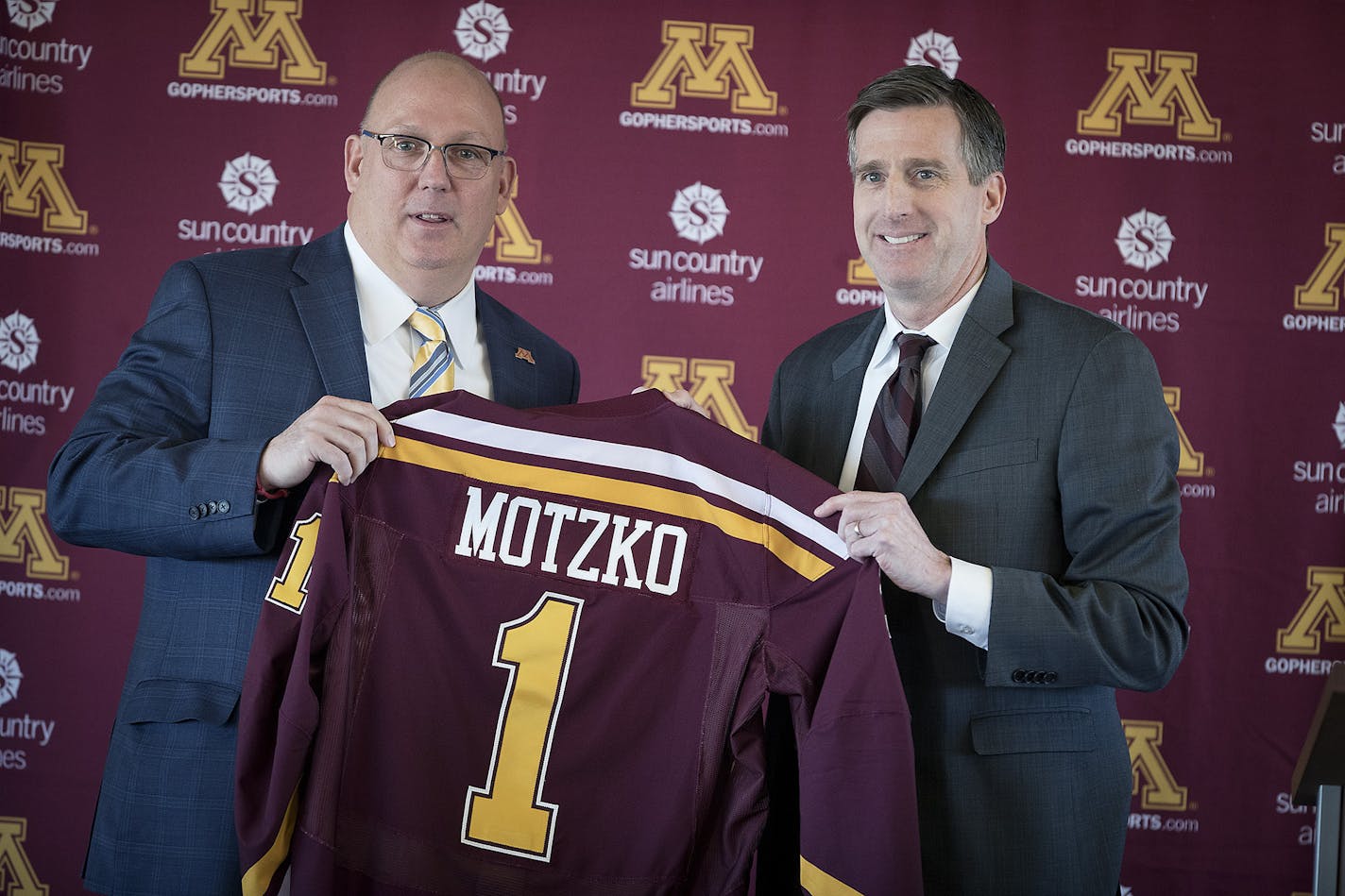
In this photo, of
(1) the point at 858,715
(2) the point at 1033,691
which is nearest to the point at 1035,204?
(2) the point at 1033,691

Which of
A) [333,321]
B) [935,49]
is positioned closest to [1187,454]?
[935,49]

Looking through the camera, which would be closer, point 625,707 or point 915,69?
point 625,707

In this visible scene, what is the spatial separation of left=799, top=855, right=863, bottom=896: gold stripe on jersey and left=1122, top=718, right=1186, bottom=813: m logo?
7.98 ft

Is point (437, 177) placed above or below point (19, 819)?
above

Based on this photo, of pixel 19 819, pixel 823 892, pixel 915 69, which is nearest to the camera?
pixel 823 892

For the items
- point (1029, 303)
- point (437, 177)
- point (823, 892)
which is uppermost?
point (437, 177)

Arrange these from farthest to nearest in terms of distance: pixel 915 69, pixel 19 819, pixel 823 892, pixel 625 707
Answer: pixel 19 819
pixel 915 69
pixel 625 707
pixel 823 892

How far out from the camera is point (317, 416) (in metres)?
1.73

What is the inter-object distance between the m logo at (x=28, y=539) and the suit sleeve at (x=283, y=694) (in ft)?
7.92

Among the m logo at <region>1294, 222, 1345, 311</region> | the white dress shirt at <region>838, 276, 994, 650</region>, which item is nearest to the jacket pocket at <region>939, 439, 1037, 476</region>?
the white dress shirt at <region>838, 276, 994, 650</region>

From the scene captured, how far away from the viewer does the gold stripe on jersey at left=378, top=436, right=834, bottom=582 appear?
5.91 ft

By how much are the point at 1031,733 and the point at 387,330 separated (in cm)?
137

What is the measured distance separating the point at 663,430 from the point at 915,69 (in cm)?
83

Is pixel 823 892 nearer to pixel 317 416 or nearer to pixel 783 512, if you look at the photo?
pixel 783 512
